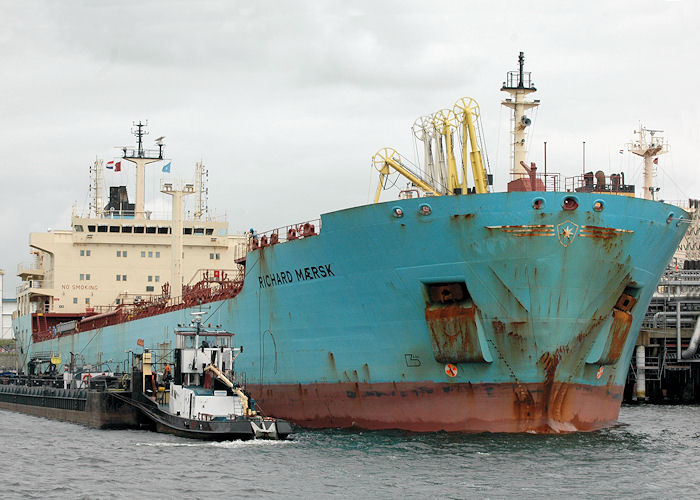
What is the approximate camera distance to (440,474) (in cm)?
1881

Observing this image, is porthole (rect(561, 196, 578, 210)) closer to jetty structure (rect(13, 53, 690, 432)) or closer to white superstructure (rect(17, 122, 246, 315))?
jetty structure (rect(13, 53, 690, 432))

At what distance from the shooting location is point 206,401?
25.2 m

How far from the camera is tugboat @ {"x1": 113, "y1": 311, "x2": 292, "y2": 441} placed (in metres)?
24.1

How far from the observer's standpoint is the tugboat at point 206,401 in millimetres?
24094

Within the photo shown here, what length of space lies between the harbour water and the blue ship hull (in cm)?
78

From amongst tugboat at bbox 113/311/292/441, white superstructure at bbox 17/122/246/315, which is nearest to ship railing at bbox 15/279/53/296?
white superstructure at bbox 17/122/246/315

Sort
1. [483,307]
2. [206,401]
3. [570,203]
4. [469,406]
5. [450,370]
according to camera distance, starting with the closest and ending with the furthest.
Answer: [570,203]
[483,307]
[469,406]
[450,370]
[206,401]

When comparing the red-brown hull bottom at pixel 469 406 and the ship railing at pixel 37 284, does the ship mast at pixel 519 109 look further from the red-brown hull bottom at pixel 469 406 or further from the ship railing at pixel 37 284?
the ship railing at pixel 37 284

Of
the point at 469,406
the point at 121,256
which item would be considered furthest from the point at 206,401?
the point at 121,256

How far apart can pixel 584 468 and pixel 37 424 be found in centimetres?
1962

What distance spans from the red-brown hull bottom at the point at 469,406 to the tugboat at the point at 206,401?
85.0 inches

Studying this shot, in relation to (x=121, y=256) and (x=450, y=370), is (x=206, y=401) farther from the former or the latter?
(x=121, y=256)

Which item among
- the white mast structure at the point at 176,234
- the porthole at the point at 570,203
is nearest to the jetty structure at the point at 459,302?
the porthole at the point at 570,203

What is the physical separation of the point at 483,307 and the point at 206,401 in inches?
288
